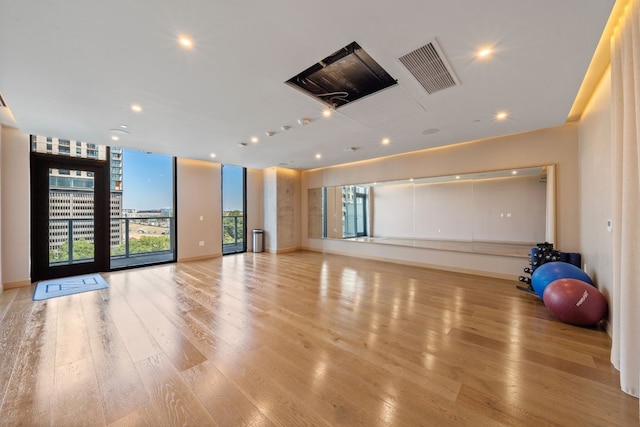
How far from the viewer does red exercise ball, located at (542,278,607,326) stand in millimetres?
2701

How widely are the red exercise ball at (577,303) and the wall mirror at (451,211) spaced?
1.89m

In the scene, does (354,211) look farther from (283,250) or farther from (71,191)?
(71,191)

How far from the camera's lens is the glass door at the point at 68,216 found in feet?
15.7

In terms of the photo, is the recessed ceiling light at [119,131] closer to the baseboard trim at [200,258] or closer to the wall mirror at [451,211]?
the baseboard trim at [200,258]

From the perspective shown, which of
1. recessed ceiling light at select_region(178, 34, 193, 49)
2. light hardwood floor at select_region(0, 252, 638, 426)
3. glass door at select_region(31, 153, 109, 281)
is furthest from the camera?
glass door at select_region(31, 153, 109, 281)

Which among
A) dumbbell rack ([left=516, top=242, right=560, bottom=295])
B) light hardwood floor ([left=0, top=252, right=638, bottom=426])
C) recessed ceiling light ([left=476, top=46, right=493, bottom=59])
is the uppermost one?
recessed ceiling light ([left=476, top=46, right=493, bottom=59])

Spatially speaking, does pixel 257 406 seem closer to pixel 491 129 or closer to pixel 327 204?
pixel 491 129

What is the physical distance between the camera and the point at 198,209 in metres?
7.07

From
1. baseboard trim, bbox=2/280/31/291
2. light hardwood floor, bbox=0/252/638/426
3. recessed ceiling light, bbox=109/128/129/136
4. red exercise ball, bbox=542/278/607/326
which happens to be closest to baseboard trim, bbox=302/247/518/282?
light hardwood floor, bbox=0/252/638/426

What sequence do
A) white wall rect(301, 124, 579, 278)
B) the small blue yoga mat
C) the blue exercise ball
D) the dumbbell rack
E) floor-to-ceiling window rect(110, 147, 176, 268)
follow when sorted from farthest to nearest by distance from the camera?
floor-to-ceiling window rect(110, 147, 176, 268) < white wall rect(301, 124, 579, 278) < the small blue yoga mat < the dumbbell rack < the blue exercise ball

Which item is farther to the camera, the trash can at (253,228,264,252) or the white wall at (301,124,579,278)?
the trash can at (253,228,264,252)

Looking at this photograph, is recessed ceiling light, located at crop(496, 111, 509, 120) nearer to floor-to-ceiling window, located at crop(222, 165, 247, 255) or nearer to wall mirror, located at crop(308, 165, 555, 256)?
wall mirror, located at crop(308, 165, 555, 256)

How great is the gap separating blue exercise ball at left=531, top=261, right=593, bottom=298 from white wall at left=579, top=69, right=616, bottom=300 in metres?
0.16

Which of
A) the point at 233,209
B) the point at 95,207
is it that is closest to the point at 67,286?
the point at 95,207
